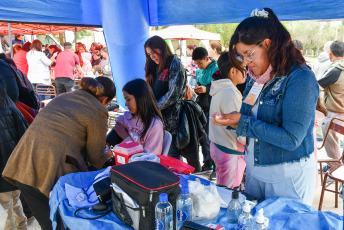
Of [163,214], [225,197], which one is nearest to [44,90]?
[225,197]

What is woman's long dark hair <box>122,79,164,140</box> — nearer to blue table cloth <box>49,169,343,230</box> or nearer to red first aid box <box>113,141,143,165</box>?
red first aid box <box>113,141,143,165</box>

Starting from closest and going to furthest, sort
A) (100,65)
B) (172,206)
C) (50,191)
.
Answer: (172,206), (50,191), (100,65)

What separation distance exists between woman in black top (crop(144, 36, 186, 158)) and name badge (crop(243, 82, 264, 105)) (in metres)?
1.51

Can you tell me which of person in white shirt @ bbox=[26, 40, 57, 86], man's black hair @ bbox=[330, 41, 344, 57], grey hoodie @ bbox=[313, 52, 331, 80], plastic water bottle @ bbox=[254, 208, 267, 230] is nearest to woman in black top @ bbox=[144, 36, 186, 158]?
plastic water bottle @ bbox=[254, 208, 267, 230]

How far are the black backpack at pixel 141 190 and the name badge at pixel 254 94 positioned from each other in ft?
1.88

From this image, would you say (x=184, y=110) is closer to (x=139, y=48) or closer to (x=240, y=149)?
(x=240, y=149)

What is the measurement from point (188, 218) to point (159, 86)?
1960 mm

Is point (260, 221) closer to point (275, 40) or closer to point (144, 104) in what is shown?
point (275, 40)

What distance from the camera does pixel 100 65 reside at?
884 centimetres

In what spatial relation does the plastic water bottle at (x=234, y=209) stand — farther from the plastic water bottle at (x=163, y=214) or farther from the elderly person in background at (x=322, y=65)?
the elderly person in background at (x=322, y=65)

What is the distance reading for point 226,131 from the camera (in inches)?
100.0

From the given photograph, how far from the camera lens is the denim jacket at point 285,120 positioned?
1.34 metres

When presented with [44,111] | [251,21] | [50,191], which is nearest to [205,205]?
[251,21]

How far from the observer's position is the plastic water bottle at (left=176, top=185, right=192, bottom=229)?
135 cm
